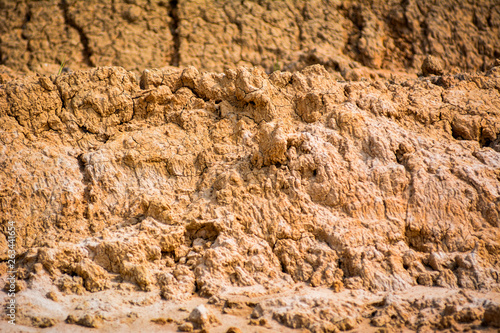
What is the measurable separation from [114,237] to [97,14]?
10.6ft

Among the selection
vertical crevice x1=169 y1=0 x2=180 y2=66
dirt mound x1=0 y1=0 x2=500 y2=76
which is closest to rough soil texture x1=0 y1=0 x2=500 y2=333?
dirt mound x1=0 y1=0 x2=500 y2=76

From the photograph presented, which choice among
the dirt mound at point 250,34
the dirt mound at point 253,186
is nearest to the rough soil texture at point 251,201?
the dirt mound at point 253,186

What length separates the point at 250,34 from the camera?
5.52m

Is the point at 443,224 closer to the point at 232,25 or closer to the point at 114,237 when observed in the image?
the point at 114,237

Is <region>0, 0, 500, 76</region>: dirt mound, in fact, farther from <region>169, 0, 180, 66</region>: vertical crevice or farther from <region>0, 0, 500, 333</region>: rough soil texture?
<region>0, 0, 500, 333</region>: rough soil texture

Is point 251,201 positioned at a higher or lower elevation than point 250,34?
lower

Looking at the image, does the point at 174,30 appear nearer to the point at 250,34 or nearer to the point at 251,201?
the point at 250,34

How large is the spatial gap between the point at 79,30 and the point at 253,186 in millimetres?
3216

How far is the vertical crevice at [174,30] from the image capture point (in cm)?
537

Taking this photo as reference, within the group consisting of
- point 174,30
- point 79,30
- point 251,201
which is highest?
point 174,30

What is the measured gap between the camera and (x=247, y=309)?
2869 mm

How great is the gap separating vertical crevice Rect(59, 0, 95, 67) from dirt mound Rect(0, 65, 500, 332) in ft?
5.27

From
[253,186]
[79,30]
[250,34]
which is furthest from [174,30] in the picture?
[253,186]

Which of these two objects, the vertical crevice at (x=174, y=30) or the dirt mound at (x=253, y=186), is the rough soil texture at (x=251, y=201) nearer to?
the dirt mound at (x=253, y=186)
